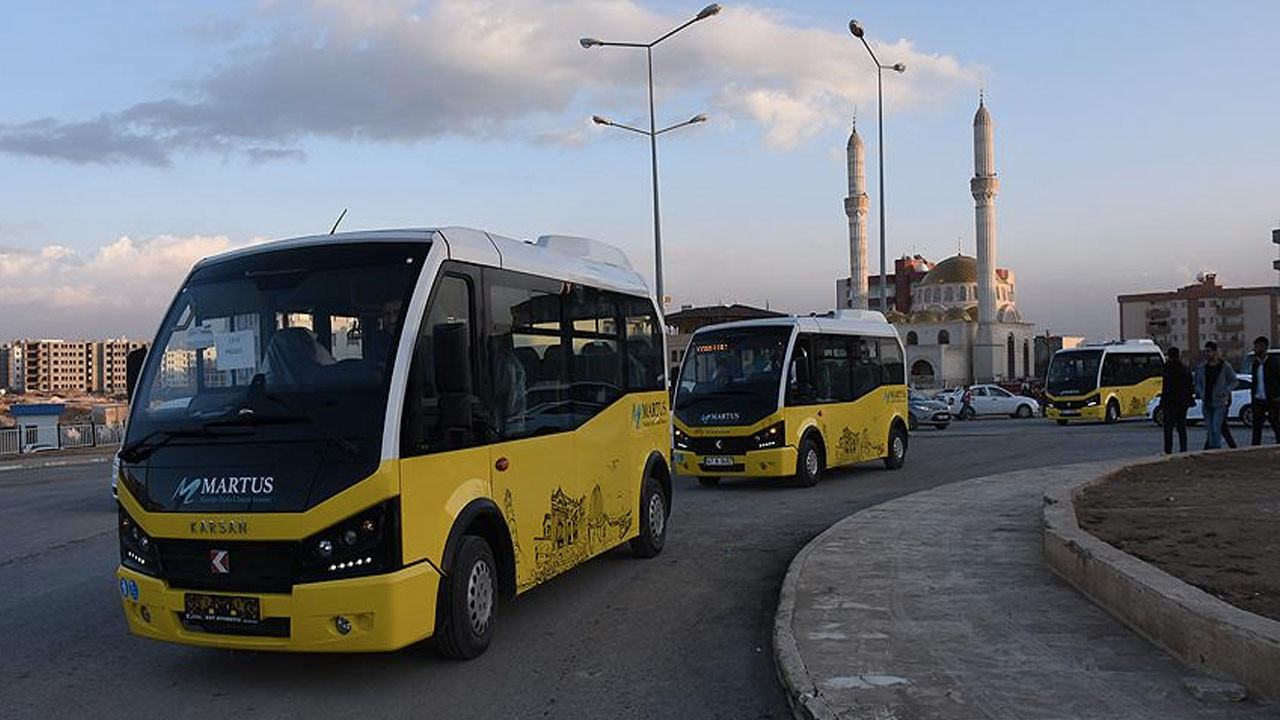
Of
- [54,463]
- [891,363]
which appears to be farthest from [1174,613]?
[54,463]

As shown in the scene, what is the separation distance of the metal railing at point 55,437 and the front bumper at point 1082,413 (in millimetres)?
31350

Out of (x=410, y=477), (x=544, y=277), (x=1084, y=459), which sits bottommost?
(x=1084, y=459)

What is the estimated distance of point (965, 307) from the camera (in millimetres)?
105750

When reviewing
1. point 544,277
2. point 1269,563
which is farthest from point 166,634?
point 1269,563

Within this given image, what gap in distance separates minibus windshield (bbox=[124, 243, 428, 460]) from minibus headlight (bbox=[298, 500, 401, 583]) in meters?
0.43

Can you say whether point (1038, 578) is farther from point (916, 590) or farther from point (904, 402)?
point (904, 402)

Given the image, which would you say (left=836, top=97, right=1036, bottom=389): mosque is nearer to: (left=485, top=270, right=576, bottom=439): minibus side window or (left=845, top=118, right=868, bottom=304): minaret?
(left=845, top=118, right=868, bottom=304): minaret

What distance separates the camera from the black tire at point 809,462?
16344 millimetres

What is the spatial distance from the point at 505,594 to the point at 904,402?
14.1m

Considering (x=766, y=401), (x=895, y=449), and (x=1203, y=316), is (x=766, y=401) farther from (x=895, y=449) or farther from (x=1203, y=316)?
(x=1203, y=316)

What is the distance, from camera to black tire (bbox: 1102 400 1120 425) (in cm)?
3397

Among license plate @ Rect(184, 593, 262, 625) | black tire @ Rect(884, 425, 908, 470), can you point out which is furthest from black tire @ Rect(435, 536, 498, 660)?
black tire @ Rect(884, 425, 908, 470)

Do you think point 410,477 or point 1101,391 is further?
point 1101,391

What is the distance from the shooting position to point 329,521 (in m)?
5.80
